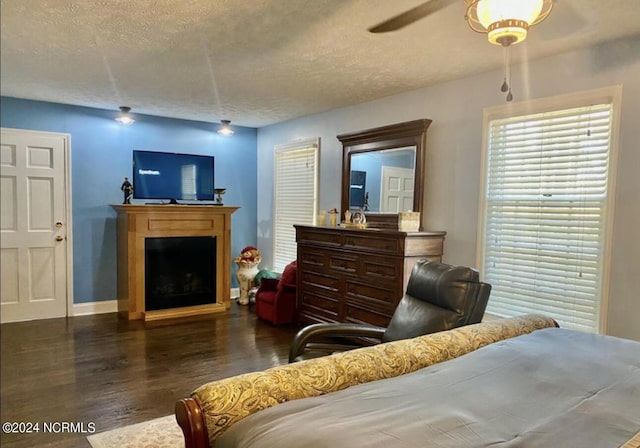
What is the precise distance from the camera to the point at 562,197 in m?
3.07

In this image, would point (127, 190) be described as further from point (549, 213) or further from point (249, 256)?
point (549, 213)

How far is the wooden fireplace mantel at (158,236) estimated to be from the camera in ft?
16.3

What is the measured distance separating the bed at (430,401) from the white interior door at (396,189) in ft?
8.15

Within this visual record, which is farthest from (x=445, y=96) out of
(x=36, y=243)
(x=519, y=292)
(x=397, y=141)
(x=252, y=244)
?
(x=36, y=243)

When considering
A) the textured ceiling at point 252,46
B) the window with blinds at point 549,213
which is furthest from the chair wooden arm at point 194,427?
the window with blinds at point 549,213

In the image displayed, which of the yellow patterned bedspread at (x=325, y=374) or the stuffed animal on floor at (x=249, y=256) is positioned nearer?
the yellow patterned bedspread at (x=325, y=374)

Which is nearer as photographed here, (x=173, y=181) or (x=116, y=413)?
(x=116, y=413)

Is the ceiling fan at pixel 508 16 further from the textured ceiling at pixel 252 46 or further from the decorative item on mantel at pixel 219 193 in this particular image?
the decorative item on mantel at pixel 219 193

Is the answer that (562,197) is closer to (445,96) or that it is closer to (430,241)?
(430,241)

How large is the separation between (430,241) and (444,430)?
8.93ft

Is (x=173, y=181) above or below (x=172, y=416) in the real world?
above

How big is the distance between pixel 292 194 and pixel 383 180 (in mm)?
1727

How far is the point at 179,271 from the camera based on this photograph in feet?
17.6

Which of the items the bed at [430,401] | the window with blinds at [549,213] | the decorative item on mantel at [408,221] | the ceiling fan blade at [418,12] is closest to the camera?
the bed at [430,401]
